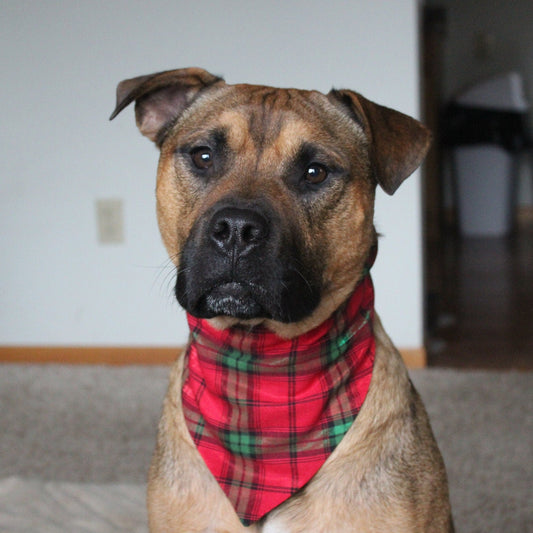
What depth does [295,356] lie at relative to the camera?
1.66 metres

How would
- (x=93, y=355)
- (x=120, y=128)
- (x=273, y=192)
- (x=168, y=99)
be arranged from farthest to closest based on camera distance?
(x=93, y=355) < (x=120, y=128) < (x=168, y=99) < (x=273, y=192)

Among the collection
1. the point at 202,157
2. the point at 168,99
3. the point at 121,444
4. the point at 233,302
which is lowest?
the point at 121,444

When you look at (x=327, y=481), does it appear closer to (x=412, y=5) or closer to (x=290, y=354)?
(x=290, y=354)

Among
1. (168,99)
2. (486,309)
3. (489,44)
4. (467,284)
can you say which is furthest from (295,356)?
(489,44)

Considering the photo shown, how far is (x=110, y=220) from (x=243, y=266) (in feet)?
7.96

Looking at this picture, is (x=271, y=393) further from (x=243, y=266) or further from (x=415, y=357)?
(x=415, y=357)

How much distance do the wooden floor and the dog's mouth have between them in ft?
8.35

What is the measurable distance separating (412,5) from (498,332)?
1.92 m

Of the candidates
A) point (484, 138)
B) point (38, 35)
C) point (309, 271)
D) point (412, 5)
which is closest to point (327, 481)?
point (309, 271)

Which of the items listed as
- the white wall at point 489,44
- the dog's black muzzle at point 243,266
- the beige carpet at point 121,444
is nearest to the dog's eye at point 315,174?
the dog's black muzzle at point 243,266

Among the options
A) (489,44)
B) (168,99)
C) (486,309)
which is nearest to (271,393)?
(168,99)

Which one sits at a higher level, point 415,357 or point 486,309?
point 415,357

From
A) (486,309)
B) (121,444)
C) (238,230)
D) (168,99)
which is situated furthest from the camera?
(486,309)

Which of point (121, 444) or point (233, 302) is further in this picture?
point (121, 444)
